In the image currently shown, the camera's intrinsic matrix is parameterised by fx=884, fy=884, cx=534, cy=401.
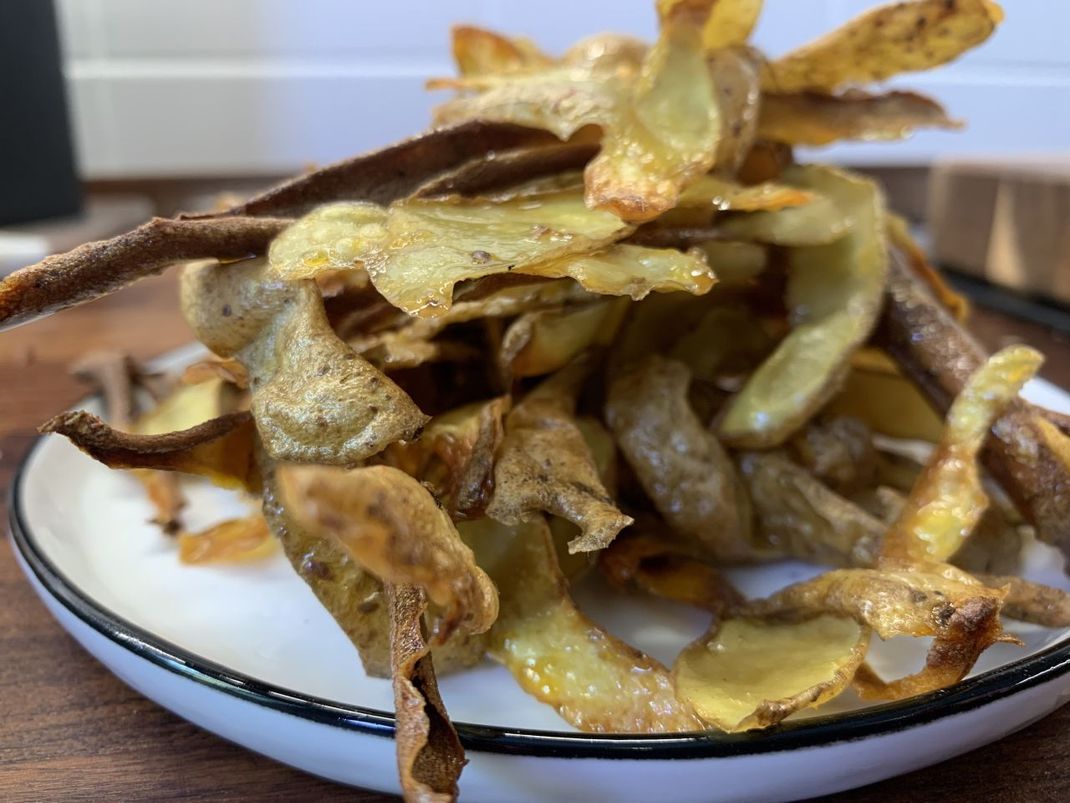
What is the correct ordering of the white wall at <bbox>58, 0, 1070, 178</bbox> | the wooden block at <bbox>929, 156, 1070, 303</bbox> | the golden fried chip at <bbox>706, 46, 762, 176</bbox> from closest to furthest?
1. the golden fried chip at <bbox>706, 46, 762, 176</bbox>
2. the wooden block at <bbox>929, 156, 1070, 303</bbox>
3. the white wall at <bbox>58, 0, 1070, 178</bbox>

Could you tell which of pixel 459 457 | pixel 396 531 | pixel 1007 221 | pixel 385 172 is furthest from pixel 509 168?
pixel 1007 221

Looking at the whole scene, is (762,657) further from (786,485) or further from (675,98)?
(675,98)

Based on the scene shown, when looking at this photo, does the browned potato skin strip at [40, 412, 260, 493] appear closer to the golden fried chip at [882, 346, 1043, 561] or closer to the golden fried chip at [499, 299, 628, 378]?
the golden fried chip at [499, 299, 628, 378]

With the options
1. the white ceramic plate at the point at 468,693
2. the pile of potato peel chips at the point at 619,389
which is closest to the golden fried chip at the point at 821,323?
the pile of potato peel chips at the point at 619,389

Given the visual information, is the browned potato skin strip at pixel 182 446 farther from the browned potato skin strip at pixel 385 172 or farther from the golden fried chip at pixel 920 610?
the golden fried chip at pixel 920 610

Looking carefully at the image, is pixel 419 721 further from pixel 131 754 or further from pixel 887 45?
pixel 887 45

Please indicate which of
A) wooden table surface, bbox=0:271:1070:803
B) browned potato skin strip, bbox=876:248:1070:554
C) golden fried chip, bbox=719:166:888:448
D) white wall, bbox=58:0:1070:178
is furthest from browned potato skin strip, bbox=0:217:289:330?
white wall, bbox=58:0:1070:178
